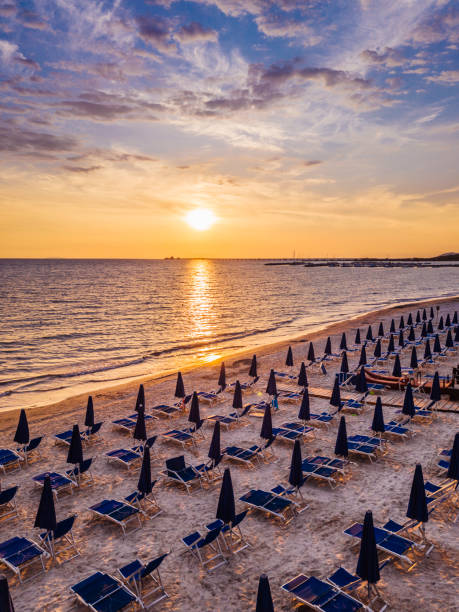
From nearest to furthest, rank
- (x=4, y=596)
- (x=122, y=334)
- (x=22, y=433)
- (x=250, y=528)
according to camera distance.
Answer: (x=4, y=596)
(x=250, y=528)
(x=22, y=433)
(x=122, y=334)

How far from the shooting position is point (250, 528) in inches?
360

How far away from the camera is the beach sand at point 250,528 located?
722 centimetres

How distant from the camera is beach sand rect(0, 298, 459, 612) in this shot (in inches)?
284

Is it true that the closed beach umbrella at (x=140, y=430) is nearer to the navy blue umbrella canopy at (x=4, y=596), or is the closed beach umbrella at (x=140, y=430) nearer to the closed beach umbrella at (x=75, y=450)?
the closed beach umbrella at (x=75, y=450)

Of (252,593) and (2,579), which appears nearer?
(2,579)

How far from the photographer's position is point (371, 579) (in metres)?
6.54

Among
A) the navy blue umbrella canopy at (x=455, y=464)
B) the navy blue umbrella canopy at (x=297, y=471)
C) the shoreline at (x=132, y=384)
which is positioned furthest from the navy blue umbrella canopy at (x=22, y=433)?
the navy blue umbrella canopy at (x=455, y=464)

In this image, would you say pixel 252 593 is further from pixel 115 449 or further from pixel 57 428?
pixel 57 428


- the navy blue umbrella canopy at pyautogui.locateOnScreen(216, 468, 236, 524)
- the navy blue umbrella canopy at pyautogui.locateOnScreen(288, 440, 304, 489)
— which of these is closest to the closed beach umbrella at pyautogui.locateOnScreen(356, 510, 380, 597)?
the navy blue umbrella canopy at pyautogui.locateOnScreen(216, 468, 236, 524)

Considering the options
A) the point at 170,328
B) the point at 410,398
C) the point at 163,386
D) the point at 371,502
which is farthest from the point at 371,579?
the point at 170,328

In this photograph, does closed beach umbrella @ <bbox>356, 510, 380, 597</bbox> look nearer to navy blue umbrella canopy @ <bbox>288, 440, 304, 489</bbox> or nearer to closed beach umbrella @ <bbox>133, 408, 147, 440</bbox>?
navy blue umbrella canopy @ <bbox>288, 440, 304, 489</bbox>

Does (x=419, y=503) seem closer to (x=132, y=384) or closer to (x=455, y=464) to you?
(x=455, y=464)

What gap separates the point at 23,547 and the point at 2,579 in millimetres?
2932

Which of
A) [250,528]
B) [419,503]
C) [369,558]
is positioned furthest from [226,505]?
[419,503]
